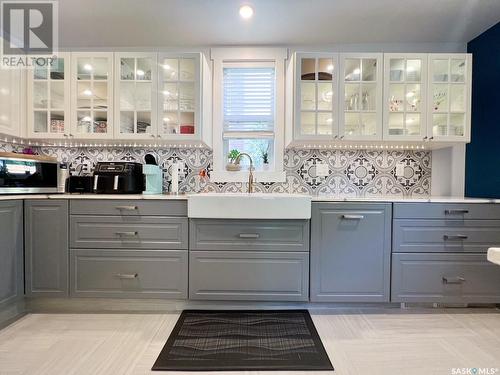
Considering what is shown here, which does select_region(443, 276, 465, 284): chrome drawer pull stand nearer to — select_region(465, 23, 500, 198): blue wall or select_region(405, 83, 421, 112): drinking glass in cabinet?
select_region(465, 23, 500, 198): blue wall

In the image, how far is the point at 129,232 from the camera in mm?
1989

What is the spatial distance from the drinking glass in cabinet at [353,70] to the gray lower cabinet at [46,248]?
246 centimetres

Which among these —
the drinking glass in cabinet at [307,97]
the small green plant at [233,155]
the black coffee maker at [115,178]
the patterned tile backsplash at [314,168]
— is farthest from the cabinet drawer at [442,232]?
the black coffee maker at [115,178]

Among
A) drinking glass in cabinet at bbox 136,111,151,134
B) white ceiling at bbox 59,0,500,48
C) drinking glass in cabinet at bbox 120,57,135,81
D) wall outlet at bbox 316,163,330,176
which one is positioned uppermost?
white ceiling at bbox 59,0,500,48

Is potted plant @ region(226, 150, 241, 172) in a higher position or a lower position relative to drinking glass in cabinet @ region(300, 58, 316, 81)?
lower

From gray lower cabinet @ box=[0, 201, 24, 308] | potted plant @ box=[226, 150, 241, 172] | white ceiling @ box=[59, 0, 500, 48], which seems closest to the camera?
gray lower cabinet @ box=[0, 201, 24, 308]

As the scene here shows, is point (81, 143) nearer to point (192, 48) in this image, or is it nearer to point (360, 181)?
point (192, 48)

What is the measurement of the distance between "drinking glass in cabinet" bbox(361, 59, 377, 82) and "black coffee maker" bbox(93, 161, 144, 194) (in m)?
2.11

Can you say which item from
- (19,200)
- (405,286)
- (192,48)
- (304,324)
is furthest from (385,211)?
(19,200)

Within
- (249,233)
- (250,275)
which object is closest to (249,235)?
(249,233)

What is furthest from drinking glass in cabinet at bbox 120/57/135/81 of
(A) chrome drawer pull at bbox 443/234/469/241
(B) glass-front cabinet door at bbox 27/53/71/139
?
(A) chrome drawer pull at bbox 443/234/469/241

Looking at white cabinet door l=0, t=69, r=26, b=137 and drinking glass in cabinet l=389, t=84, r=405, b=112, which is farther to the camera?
drinking glass in cabinet l=389, t=84, r=405, b=112

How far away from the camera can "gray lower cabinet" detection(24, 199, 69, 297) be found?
1.98m

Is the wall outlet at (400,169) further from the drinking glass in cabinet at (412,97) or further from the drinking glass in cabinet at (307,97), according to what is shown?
the drinking glass in cabinet at (307,97)
